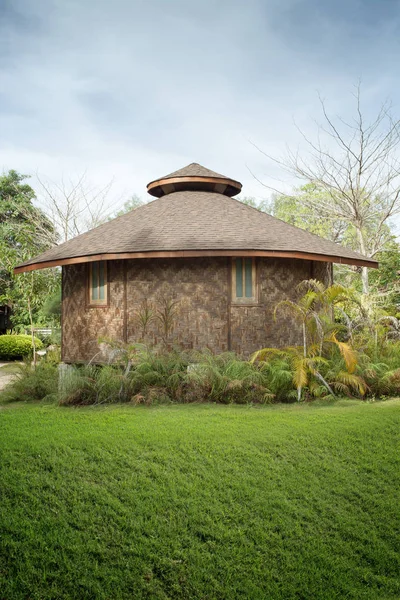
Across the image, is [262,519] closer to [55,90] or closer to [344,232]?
[55,90]

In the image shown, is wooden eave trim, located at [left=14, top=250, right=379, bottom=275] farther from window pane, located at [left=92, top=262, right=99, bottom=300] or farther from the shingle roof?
the shingle roof

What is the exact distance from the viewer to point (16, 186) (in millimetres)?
34719

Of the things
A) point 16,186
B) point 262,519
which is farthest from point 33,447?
point 16,186

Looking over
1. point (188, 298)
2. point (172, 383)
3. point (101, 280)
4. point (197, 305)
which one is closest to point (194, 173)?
point (101, 280)

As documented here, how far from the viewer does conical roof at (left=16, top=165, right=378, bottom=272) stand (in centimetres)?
1148

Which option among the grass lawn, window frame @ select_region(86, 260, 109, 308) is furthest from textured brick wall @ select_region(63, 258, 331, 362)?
the grass lawn

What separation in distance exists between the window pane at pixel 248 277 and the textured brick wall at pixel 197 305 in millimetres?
174

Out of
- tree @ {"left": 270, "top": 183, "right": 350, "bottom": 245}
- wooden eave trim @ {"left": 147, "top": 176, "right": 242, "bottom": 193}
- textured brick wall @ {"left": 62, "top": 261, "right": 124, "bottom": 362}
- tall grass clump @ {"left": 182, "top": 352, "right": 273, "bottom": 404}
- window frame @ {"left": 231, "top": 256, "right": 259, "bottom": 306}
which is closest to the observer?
tall grass clump @ {"left": 182, "top": 352, "right": 273, "bottom": 404}

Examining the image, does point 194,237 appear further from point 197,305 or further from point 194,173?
point 194,173

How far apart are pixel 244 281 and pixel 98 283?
3375mm

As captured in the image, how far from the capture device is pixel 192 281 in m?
12.0

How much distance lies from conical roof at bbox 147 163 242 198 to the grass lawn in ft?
28.4

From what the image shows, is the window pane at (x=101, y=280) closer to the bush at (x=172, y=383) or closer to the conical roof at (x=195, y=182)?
the bush at (x=172, y=383)

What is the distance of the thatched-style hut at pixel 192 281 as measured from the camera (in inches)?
465
